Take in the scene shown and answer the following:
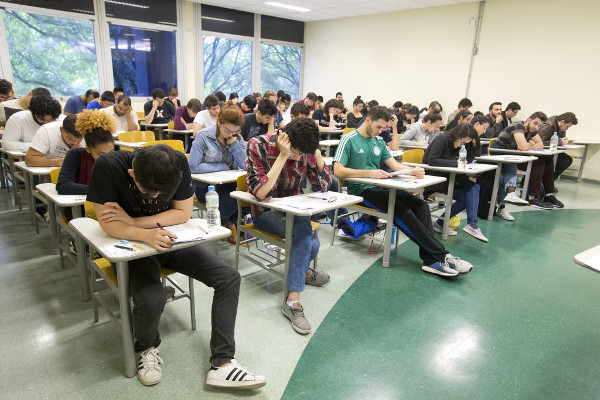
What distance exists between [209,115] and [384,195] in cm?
310

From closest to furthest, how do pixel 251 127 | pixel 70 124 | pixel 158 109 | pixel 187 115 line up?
1. pixel 70 124
2. pixel 251 127
3. pixel 187 115
4. pixel 158 109

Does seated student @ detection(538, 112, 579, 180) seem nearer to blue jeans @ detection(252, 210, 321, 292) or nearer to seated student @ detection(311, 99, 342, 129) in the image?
seated student @ detection(311, 99, 342, 129)

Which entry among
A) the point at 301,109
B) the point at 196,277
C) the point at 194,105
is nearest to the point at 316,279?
the point at 196,277

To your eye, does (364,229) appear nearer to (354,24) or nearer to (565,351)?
(565,351)

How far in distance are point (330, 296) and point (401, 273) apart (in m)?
0.72

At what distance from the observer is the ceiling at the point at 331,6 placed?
8.09 meters

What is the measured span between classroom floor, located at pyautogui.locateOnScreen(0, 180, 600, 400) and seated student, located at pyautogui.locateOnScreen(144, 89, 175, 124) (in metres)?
3.76

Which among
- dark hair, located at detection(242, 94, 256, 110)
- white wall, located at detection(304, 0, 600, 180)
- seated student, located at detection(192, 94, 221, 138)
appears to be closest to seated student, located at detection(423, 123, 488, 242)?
seated student, located at detection(192, 94, 221, 138)

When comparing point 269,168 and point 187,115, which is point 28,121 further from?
point 187,115

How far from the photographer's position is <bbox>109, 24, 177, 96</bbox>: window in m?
8.20

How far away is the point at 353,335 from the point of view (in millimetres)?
2195

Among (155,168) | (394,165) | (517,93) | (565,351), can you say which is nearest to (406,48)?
(517,93)

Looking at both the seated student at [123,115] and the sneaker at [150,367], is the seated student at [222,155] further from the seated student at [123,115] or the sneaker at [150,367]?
the seated student at [123,115]

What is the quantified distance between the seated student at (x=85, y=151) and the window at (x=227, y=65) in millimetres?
7705
